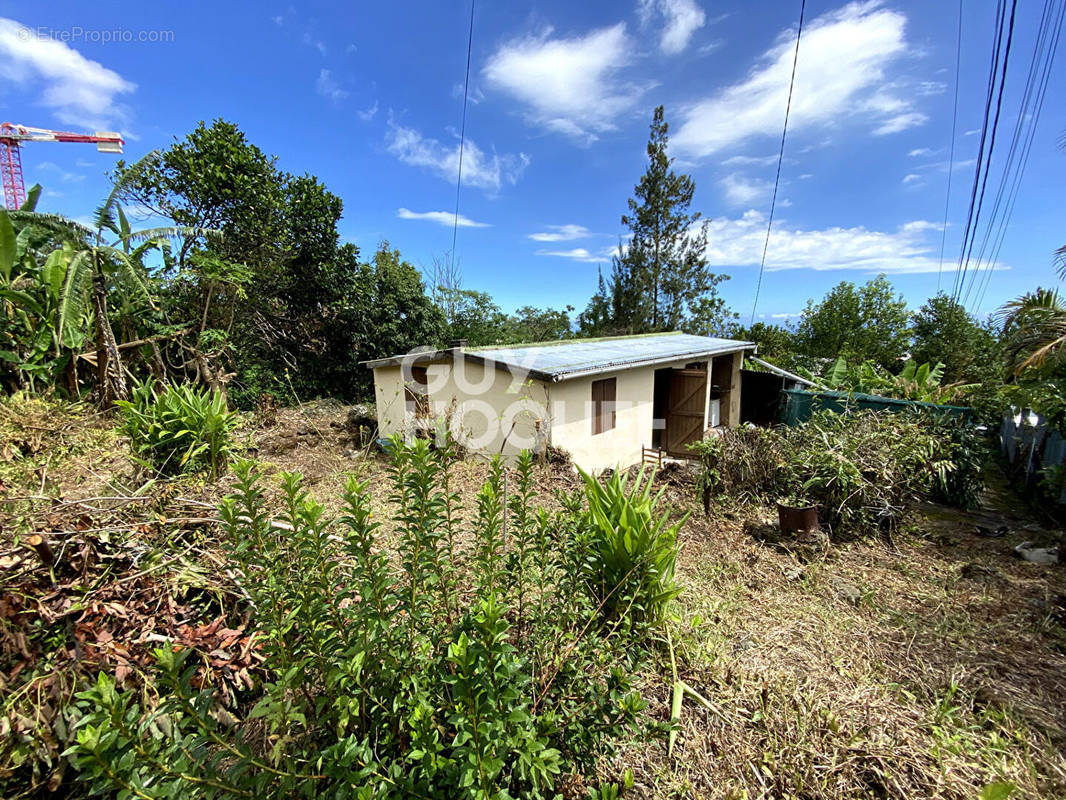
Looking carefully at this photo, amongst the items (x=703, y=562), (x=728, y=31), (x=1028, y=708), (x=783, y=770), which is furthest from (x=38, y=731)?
(x=728, y=31)

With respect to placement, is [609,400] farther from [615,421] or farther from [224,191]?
[224,191]

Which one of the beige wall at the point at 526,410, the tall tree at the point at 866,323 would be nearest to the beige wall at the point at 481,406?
the beige wall at the point at 526,410

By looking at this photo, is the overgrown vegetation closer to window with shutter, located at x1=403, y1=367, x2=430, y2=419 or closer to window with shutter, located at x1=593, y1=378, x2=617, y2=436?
window with shutter, located at x1=593, y1=378, x2=617, y2=436

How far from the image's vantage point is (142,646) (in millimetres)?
2127

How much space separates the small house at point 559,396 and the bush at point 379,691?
16.2 feet

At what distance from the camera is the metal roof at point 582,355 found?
8.12 metres

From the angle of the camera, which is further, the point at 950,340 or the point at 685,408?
the point at 950,340

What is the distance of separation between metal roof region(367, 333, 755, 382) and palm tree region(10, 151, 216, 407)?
16.5 feet

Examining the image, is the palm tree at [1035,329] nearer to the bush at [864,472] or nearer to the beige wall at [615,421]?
the bush at [864,472]

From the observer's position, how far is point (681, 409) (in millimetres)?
11586

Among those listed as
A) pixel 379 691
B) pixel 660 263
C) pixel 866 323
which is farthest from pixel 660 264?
pixel 379 691

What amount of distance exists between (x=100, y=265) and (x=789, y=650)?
35.3ft

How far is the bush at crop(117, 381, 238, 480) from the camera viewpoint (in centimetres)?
483

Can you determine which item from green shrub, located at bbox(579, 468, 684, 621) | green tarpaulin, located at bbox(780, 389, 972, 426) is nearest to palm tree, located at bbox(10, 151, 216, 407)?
green shrub, located at bbox(579, 468, 684, 621)
